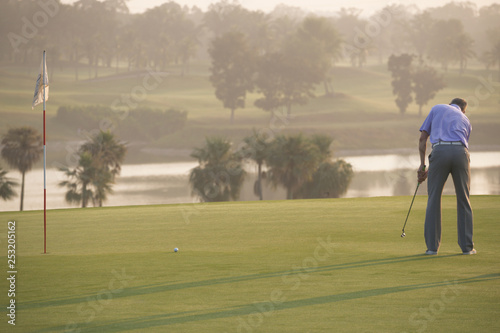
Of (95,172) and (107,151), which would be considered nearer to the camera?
(95,172)

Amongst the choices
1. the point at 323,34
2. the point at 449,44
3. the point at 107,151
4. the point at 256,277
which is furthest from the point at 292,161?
the point at 449,44

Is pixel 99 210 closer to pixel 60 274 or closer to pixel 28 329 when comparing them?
pixel 60 274

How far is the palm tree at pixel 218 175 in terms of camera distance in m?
61.2

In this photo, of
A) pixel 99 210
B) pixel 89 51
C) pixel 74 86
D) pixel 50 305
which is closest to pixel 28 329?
pixel 50 305

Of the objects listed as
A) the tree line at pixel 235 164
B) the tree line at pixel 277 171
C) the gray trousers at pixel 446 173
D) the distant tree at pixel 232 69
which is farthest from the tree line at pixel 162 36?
the gray trousers at pixel 446 173

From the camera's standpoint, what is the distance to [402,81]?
414 ft

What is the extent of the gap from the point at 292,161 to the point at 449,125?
51.4m

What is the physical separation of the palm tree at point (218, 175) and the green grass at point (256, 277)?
1835 inches

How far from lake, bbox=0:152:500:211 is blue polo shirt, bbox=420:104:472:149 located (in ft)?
167

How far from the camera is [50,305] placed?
7156 mm

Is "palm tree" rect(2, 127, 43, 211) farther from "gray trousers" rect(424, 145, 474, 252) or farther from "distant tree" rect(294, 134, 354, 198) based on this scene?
"gray trousers" rect(424, 145, 474, 252)

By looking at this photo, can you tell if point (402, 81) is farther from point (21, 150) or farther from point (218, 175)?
point (21, 150)

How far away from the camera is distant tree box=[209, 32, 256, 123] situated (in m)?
126

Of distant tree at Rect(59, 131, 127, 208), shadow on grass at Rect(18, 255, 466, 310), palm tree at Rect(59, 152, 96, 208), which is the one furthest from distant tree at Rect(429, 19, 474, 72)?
shadow on grass at Rect(18, 255, 466, 310)
